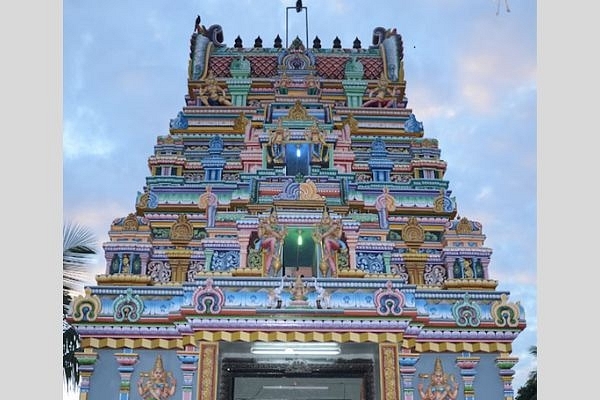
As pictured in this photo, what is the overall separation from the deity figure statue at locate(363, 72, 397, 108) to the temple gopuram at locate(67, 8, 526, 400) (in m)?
0.05

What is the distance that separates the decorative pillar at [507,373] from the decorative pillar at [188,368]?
267 inches

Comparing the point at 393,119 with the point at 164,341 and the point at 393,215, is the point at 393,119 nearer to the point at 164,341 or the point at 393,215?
the point at 393,215

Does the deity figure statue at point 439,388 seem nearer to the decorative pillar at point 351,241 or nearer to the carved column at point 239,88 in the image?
the decorative pillar at point 351,241

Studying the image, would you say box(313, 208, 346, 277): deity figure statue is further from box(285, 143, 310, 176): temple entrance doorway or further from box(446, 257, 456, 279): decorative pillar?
box(285, 143, 310, 176): temple entrance doorway

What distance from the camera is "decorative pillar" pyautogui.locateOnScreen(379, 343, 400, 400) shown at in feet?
47.2

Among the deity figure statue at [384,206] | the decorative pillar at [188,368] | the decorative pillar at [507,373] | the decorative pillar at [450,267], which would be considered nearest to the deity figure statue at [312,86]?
the deity figure statue at [384,206]

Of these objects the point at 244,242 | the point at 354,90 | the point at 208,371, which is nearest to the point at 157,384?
the point at 208,371

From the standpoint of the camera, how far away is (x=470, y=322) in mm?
15875

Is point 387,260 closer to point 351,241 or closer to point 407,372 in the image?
point 351,241

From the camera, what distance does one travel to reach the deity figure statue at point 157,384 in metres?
15.2

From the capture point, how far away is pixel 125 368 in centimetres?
1534

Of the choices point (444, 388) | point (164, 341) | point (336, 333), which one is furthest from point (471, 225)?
point (164, 341)

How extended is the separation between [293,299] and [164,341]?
121 inches

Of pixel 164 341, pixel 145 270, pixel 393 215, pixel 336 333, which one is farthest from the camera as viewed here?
pixel 393 215
